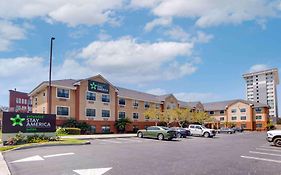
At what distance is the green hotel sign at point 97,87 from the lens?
152 feet

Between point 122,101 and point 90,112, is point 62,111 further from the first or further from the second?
point 122,101

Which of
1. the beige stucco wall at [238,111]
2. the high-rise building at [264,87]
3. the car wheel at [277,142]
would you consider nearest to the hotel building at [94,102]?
the car wheel at [277,142]

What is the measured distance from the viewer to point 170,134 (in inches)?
1166

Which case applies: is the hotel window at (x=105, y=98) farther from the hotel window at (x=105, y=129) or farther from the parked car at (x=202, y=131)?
the parked car at (x=202, y=131)

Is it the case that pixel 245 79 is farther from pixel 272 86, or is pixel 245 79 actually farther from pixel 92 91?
pixel 92 91

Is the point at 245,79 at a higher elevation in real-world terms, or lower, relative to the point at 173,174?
higher

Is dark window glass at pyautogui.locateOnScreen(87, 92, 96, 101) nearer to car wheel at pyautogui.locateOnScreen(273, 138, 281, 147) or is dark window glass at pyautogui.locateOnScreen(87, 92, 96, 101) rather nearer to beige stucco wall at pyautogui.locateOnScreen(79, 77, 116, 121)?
beige stucco wall at pyautogui.locateOnScreen(79, 77, 116, 121)

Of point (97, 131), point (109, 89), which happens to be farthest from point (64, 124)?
point (109, 89)

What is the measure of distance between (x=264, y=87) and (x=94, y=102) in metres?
137

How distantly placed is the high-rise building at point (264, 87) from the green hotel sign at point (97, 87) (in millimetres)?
130685

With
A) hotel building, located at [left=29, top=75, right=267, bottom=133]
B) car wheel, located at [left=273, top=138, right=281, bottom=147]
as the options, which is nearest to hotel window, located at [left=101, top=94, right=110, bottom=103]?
hotel building, located at [left=29, top=75, right=267, bottom=133]

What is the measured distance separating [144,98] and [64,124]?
2146 cm

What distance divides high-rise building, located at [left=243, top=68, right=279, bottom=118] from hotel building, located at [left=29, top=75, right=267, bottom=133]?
119 metres

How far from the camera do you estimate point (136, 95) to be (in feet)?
191
